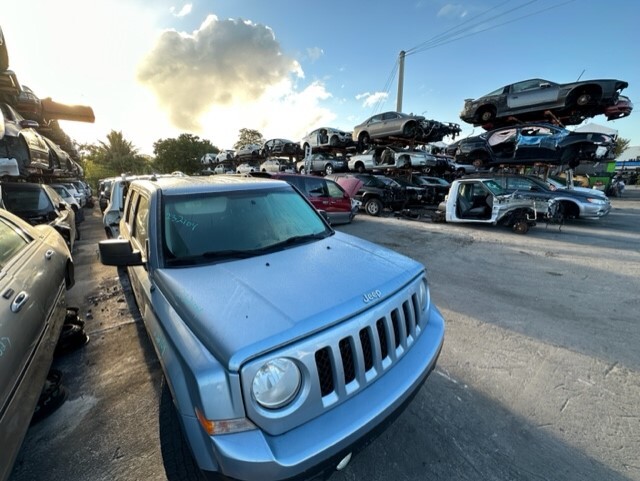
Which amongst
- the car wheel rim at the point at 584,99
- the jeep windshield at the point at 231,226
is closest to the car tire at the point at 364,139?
the car wheel rim at the point at 584,99

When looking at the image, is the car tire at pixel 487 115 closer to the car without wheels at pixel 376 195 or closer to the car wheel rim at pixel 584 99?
the car wheel rim at pixel 584 99

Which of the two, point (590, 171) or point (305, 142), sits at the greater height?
point (305, 142)

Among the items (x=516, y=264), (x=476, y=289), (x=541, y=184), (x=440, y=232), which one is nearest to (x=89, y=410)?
(x=476, y=289)

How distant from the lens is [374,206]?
11.6 meters

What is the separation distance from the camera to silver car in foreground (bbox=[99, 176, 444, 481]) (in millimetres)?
1146

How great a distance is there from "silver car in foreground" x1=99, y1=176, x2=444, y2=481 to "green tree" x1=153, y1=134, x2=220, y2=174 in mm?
41781

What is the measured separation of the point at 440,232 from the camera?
28.6 ft

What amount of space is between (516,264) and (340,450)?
5882mm

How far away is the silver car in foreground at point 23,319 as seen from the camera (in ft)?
4.68

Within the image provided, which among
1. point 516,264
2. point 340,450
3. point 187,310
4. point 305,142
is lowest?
point 516,264

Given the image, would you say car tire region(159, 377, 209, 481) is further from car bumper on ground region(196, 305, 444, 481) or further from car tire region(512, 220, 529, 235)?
car tire region(512, 220, 529, 235)

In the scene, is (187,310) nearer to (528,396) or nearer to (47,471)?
(47,471)

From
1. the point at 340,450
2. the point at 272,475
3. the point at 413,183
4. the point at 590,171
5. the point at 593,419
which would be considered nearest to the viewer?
the point at 272,475

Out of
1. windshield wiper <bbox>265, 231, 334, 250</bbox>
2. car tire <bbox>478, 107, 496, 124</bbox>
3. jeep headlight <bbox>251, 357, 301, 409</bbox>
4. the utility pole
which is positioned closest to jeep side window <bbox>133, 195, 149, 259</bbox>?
windshield wiper <bbox>265, 231, 334, 250</bbox>
